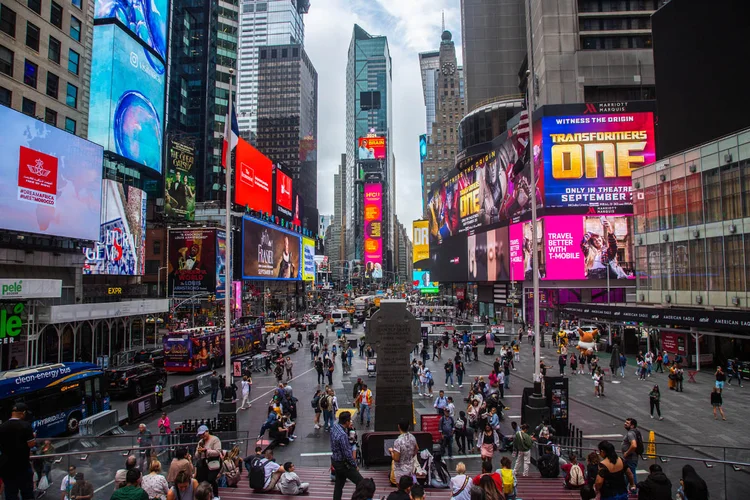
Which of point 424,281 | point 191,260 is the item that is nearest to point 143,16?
point 191,260

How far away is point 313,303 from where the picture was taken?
4926 inches

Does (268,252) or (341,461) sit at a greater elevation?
(268,252)

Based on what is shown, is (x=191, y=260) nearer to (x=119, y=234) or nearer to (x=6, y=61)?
(x=119, y=234)

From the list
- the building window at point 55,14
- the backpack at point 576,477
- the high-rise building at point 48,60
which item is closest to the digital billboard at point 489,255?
the high-rise building at point 48,60

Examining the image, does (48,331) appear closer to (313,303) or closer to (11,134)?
(11,134)

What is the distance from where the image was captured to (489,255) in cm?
7219

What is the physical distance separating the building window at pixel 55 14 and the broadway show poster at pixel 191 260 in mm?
32148

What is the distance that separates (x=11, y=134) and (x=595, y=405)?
31.1m

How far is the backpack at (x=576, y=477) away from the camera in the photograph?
385 inches

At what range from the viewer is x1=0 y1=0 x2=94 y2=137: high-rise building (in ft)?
93.1

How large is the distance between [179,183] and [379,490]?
57123 mm

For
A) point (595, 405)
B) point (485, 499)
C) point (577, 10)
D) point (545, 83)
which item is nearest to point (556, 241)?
point (545, 83)

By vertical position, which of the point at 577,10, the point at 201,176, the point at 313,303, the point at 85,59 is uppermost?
the point at 577,10

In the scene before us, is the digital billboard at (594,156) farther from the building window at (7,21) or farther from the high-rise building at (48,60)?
the building window at (7,21)
